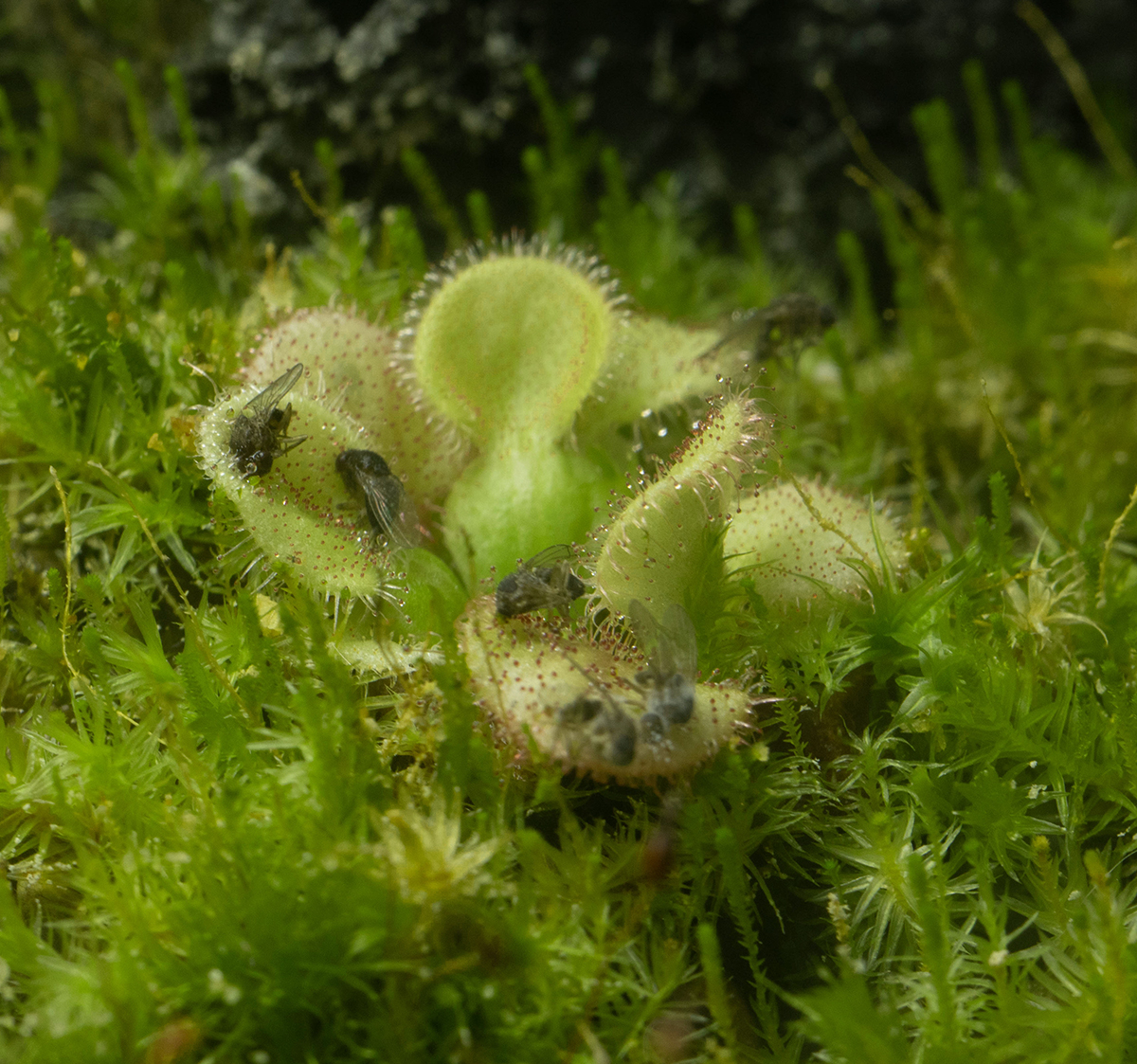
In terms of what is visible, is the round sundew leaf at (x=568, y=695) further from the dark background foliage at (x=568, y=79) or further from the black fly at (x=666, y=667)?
the dark background foliage at (x=568, y=79)

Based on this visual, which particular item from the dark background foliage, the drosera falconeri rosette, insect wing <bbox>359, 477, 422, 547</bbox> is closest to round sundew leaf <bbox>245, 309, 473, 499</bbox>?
the drosera falconeri rosette

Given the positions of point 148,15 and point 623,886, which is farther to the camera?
point 148,15

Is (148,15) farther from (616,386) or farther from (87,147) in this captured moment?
(616,386)

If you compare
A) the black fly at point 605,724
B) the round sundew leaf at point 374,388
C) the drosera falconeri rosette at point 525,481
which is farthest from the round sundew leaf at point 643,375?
the black fly at point 605,724

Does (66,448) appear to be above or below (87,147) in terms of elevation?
below

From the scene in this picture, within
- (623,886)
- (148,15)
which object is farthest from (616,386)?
(148,15)

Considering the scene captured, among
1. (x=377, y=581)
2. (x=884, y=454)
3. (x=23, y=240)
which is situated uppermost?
(x=23, y=240)

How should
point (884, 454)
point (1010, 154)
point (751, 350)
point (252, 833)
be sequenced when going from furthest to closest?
point (1010, 154)
point (884, 454)
point (751, 350)
point (252, 833)
